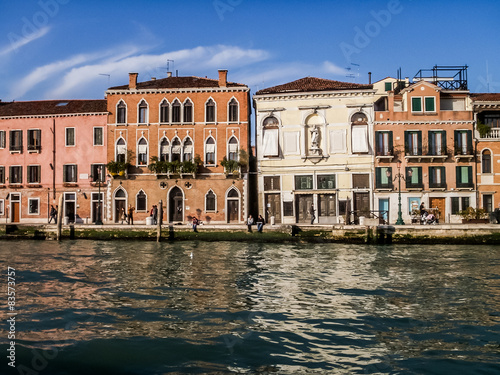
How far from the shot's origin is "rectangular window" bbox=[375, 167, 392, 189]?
102 ft

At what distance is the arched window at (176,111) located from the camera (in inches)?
1284

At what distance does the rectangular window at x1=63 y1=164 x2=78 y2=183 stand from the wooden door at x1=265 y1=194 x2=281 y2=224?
44.1 feet

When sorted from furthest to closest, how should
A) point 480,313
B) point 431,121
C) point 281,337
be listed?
1. point 431,121
2. point 480,313
3. point 281,337

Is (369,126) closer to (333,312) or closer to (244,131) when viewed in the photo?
(244,131)

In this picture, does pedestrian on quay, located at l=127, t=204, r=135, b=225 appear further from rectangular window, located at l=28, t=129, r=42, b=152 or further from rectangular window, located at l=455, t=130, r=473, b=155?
rectangular window, located at l=455, t=130, r=473, b=155

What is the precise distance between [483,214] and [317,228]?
29.2 ft

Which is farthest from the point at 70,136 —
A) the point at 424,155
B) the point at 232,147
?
the point at 424,155

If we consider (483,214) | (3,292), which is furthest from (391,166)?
(3,292)

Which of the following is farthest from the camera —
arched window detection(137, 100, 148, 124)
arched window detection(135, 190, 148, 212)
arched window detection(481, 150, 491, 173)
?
arched window detection(137, 100, 148, 124)

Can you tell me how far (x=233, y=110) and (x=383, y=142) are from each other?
33.1 ft

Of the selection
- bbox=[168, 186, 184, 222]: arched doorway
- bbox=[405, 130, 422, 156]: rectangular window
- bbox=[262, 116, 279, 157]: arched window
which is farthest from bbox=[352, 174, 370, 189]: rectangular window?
bbox=[168, 186, 184, 222]: arched doorway

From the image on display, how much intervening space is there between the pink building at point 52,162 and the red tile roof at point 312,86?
12.0 m

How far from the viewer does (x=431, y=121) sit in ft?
102

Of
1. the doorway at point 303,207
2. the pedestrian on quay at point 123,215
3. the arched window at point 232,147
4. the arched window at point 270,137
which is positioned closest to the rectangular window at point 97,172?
the pedestrian on quay at point 123,215
